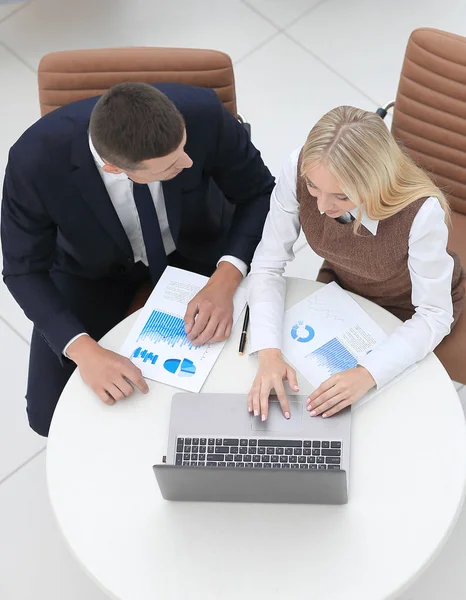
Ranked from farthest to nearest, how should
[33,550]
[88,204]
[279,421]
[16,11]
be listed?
1. [16,11]
2. [33,550]
3. [88,204]
4. [279,421]

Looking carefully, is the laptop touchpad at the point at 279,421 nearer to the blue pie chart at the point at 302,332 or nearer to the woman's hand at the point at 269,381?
the woman's hand at the point at 269,381

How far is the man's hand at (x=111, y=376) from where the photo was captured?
2043 millimetres

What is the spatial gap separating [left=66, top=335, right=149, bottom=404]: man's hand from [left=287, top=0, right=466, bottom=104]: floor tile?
187cm

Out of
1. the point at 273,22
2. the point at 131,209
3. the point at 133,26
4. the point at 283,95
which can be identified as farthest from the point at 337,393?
the point at 133,26

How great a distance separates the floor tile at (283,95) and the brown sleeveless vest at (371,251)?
121 centimetres

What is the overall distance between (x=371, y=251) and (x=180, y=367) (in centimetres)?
52

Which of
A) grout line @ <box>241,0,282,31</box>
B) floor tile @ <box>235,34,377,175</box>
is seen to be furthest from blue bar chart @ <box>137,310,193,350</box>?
grout line @ <box>241,0,282,31</box>

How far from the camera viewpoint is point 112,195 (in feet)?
7.30

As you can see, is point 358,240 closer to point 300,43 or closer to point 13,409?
point 13,409

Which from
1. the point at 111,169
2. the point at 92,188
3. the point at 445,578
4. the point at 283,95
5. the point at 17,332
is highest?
the point at 111,169

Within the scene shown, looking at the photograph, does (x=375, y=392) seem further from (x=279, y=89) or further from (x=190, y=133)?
(x=279, y=89)

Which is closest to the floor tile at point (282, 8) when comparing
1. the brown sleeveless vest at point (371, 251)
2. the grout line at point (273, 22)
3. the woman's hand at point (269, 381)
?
the grout line at point (273, 22)

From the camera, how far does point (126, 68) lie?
2.35m

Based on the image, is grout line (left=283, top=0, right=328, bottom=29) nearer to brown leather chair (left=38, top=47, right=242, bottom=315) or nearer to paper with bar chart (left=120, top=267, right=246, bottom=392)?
brown leather chair (left=38, top=47, right=242, bottom=315)
